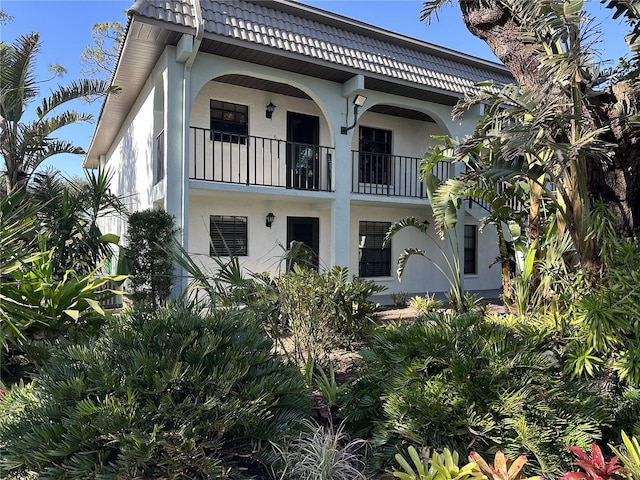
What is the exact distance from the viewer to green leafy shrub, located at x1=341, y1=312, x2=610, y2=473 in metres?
2.70

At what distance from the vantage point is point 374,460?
293 cm

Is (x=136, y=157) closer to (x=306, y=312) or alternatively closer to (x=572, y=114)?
(x=306, y=312)

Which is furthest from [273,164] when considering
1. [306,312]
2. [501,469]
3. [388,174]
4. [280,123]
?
[501,469]

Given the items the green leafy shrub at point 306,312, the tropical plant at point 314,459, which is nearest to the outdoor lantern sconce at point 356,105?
the green leafy shrub at point 306,312

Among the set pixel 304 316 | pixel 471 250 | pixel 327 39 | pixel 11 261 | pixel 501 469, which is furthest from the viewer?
pixel 471 250

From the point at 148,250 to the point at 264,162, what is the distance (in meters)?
4.10

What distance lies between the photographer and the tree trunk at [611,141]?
458 centimetres

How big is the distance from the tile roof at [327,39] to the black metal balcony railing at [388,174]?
2656 mm

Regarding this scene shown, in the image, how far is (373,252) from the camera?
13.3 m

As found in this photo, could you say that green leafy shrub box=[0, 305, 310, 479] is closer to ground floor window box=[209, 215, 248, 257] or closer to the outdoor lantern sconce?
ground floor window box=[209, 215, 248, 257]

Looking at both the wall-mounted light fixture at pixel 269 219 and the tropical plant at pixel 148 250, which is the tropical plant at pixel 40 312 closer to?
the tropical plant at pixel 148 250

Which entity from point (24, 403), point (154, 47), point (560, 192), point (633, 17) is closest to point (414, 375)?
point (24, 403)

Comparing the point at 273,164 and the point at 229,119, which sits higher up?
the point at 229,119

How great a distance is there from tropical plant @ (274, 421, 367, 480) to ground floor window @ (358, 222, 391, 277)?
10181mm
